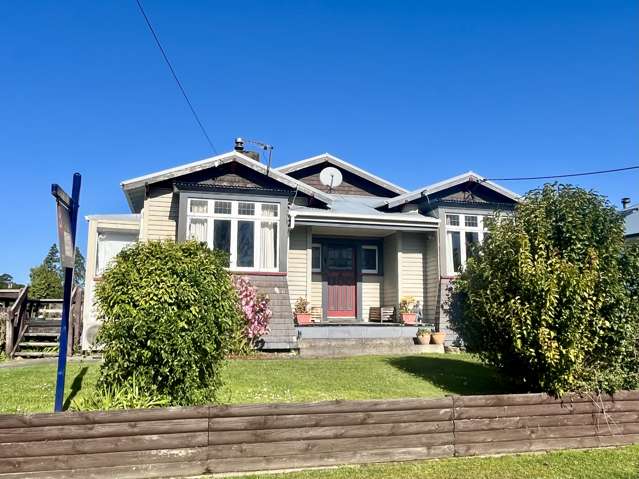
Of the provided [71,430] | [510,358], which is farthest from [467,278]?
[71,430]

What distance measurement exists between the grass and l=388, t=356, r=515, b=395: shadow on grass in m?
2.31

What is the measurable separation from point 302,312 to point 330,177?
674 cm

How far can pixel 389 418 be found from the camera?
5422 mm

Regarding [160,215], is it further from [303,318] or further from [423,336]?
[423,336]

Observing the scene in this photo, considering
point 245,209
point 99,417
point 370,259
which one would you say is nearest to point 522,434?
point 99,417

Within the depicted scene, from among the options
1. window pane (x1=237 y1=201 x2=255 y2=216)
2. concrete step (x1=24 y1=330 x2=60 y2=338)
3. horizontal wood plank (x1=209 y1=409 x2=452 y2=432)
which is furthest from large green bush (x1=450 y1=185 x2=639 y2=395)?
concrete step (x1=24 y1=330 x2=60 y2=338)

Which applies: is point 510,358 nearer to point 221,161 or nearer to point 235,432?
point 235,432

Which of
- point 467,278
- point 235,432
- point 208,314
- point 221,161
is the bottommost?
point 235,432

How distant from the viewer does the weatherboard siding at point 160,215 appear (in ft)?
44.6

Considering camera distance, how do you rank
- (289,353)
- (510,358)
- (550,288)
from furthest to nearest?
(289,353), (510,358), (550,288)

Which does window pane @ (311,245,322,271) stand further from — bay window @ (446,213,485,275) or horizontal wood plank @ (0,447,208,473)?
horizontal wood plank @ (0,447,208,473)

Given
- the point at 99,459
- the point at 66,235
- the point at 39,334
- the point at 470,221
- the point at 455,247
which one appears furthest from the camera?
the point at 470,221

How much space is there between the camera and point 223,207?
44.5 feet

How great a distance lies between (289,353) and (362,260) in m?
5.50
